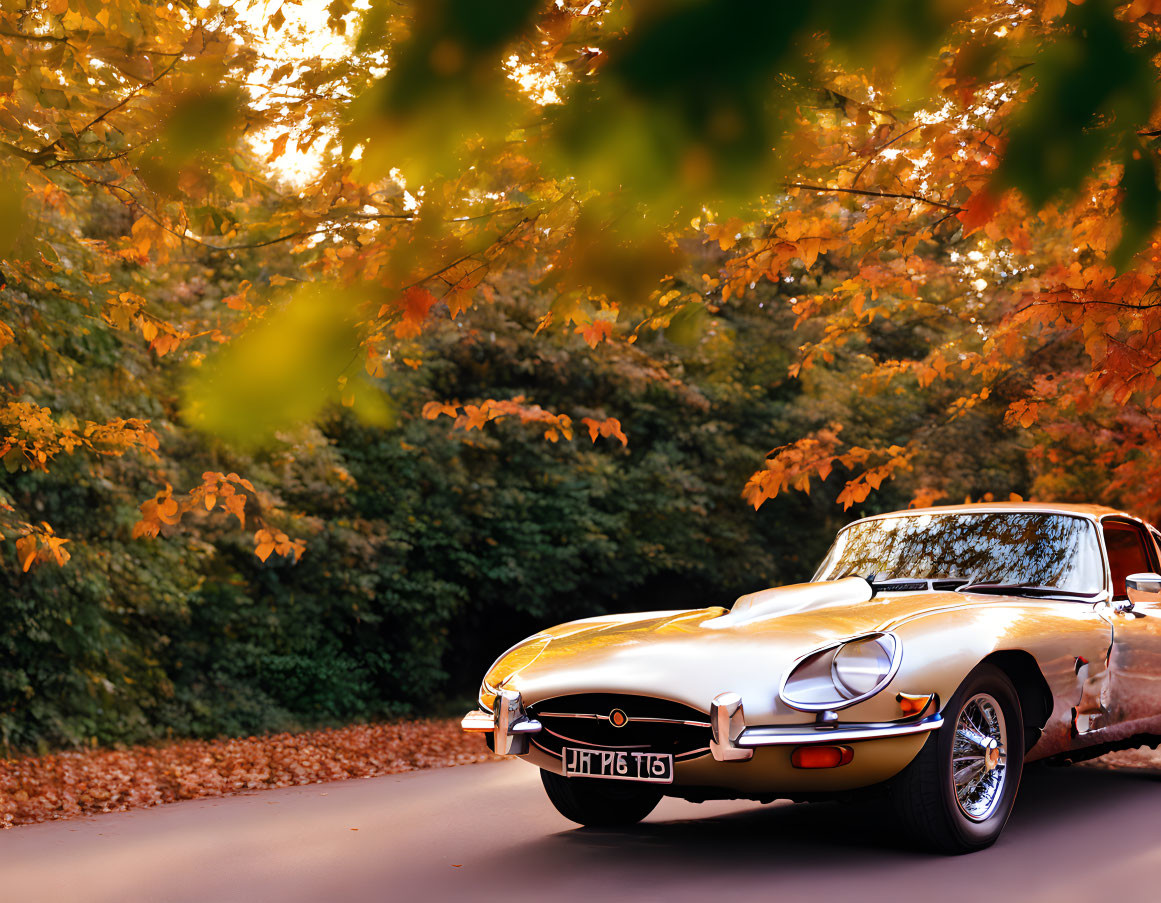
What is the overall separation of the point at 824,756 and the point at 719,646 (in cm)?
65

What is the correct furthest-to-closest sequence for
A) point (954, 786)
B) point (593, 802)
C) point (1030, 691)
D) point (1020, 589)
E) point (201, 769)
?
point (201, 769) → point (1020, 589) → point (593, 802) → point (1030, 691) → point (954, 786)

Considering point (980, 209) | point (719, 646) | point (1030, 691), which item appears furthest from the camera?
point (1030, 691)

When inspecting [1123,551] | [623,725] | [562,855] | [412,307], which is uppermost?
[412,307]

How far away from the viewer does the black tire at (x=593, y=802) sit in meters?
6.05

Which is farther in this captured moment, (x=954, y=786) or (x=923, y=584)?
(x=923, y=584)

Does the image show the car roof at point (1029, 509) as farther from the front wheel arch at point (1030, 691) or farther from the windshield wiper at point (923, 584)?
the front wheel arch at point (1030, 691)

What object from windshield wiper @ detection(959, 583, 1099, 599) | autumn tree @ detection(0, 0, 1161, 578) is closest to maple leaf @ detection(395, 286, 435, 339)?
autumn tree @ detection(0, 0, 1161, 578)

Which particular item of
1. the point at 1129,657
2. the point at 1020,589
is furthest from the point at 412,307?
the point at 1129,657

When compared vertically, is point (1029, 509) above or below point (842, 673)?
above

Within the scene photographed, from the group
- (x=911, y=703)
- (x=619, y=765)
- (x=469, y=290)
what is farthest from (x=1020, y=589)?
(x=469, y=290)

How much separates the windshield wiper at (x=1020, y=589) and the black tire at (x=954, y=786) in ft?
2.82

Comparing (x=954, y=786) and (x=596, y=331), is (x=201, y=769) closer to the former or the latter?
(x=596, y=331)

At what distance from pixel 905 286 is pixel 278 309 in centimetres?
647

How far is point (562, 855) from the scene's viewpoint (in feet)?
17.9
